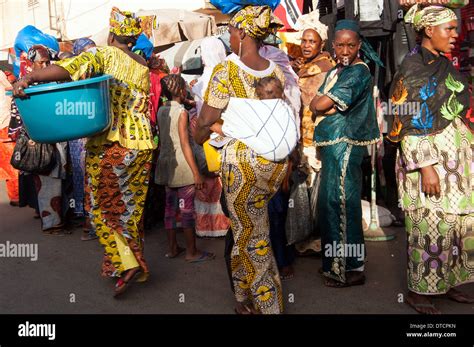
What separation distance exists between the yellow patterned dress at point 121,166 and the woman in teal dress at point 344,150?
1339 mm

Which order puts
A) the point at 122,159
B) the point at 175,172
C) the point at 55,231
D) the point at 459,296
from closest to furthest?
the point at 459,296 < the point at 122,159 < the point at 175,172 < the point at 55,231

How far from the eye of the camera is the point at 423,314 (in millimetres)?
3482

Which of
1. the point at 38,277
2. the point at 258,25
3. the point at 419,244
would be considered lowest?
the point at 38,277

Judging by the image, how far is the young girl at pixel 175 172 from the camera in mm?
4820

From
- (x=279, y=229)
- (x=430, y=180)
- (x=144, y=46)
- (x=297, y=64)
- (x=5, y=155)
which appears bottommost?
(x=279, y=229)

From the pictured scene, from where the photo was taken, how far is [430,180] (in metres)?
3.32

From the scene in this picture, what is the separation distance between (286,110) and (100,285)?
7.44ft

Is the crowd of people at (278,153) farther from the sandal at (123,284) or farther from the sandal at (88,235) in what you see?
the sandal at (88,235)

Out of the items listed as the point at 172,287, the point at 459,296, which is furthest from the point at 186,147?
the point at 459,296

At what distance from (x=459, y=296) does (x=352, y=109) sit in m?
1.56

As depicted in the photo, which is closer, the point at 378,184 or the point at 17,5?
the point at 378,184

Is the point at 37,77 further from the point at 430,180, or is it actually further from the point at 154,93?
the point at 154,93

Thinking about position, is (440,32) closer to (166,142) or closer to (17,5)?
(166,142)

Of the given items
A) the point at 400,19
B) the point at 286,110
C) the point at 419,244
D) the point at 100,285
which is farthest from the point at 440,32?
the point at 100,285
